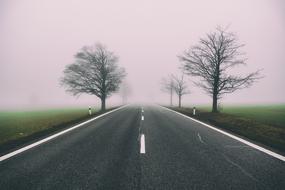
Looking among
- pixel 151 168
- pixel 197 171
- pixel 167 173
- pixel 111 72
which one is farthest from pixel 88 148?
pixel 111 72

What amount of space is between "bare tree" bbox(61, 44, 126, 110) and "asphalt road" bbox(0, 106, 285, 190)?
2209 centimetres

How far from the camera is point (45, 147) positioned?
6078 millimetres

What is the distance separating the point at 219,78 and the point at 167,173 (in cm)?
1746

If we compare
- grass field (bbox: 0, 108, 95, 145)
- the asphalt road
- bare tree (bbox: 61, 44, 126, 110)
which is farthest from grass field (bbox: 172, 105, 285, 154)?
bare tree (bbox: 61, 44, 126, 110)

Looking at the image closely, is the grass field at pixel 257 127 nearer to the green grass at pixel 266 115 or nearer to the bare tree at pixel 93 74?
the green grass at pixel 266 115

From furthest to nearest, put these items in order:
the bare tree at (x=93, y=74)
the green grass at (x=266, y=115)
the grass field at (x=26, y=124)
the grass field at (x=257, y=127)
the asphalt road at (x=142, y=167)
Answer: the bare tree at (x=93, y=74) → the green grass at (x=266, y=115) → the grass field at (x=26, y=124) → the grass field at (x=257, y=127) → the asphalt road at (x=142, y=167)

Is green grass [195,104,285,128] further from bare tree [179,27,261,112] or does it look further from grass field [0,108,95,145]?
grass field [0,108,95,145]

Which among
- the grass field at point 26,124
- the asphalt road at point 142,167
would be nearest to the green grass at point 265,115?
the asphalt road at point 142,167

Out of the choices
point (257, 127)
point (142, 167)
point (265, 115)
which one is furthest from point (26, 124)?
point (265, 115)

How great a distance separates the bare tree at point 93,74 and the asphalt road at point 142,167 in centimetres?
2209

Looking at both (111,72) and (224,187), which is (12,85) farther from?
(224,187)

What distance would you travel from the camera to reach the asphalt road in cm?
351

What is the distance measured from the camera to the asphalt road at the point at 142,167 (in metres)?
3.51

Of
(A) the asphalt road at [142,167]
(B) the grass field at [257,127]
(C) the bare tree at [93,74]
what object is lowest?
(A) the asphalt road at [142,167]
